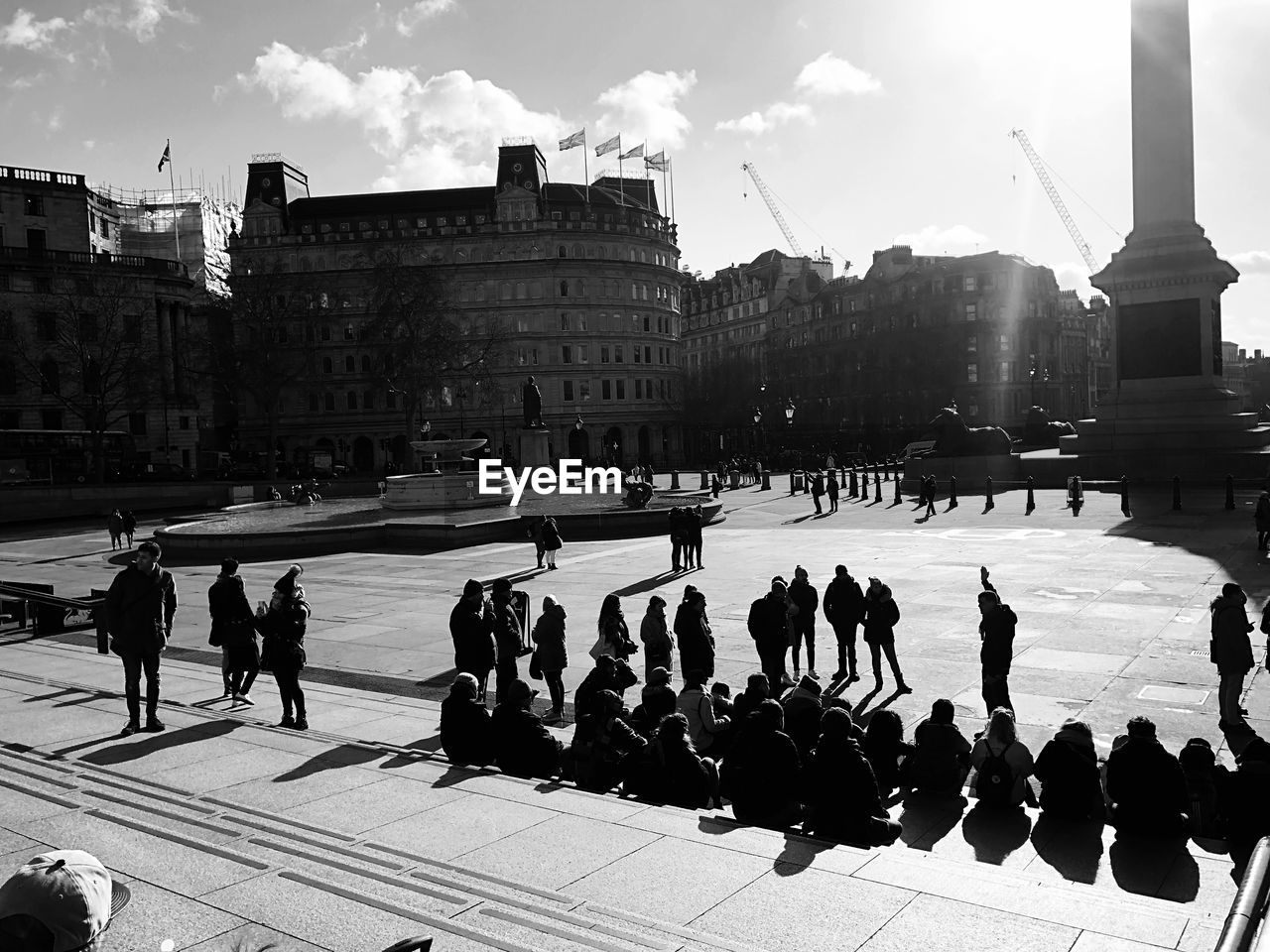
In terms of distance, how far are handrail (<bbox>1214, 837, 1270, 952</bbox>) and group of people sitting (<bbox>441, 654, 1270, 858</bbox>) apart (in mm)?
2004

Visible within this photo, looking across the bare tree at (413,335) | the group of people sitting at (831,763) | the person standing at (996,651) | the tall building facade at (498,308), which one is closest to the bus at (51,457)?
the bare tree at (413,335)

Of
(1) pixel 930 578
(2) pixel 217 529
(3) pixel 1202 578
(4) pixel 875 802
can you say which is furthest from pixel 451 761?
(2) pixel 217 529

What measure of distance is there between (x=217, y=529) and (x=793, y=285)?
320 ft

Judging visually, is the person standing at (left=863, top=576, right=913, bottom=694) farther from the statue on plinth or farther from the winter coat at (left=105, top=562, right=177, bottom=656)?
the statue on plinth

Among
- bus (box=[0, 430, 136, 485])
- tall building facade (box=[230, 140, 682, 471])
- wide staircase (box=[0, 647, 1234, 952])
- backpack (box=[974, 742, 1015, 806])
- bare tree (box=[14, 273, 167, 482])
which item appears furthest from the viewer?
tall building facade (box=[230, 140, 682, 471])

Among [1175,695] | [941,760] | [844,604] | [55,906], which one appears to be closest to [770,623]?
[844,604]

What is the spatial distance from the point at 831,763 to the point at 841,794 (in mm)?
231

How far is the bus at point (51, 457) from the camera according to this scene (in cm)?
5741

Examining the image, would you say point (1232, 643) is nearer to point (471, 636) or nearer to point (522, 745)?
point (522, 745)

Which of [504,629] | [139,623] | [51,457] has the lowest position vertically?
[504,629]

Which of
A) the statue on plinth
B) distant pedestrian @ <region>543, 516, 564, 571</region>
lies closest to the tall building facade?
the statue on plinth

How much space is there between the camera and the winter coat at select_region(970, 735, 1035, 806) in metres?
7.42

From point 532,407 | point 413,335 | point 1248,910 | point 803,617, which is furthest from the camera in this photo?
point 413,335

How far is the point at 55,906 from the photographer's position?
3.41m
